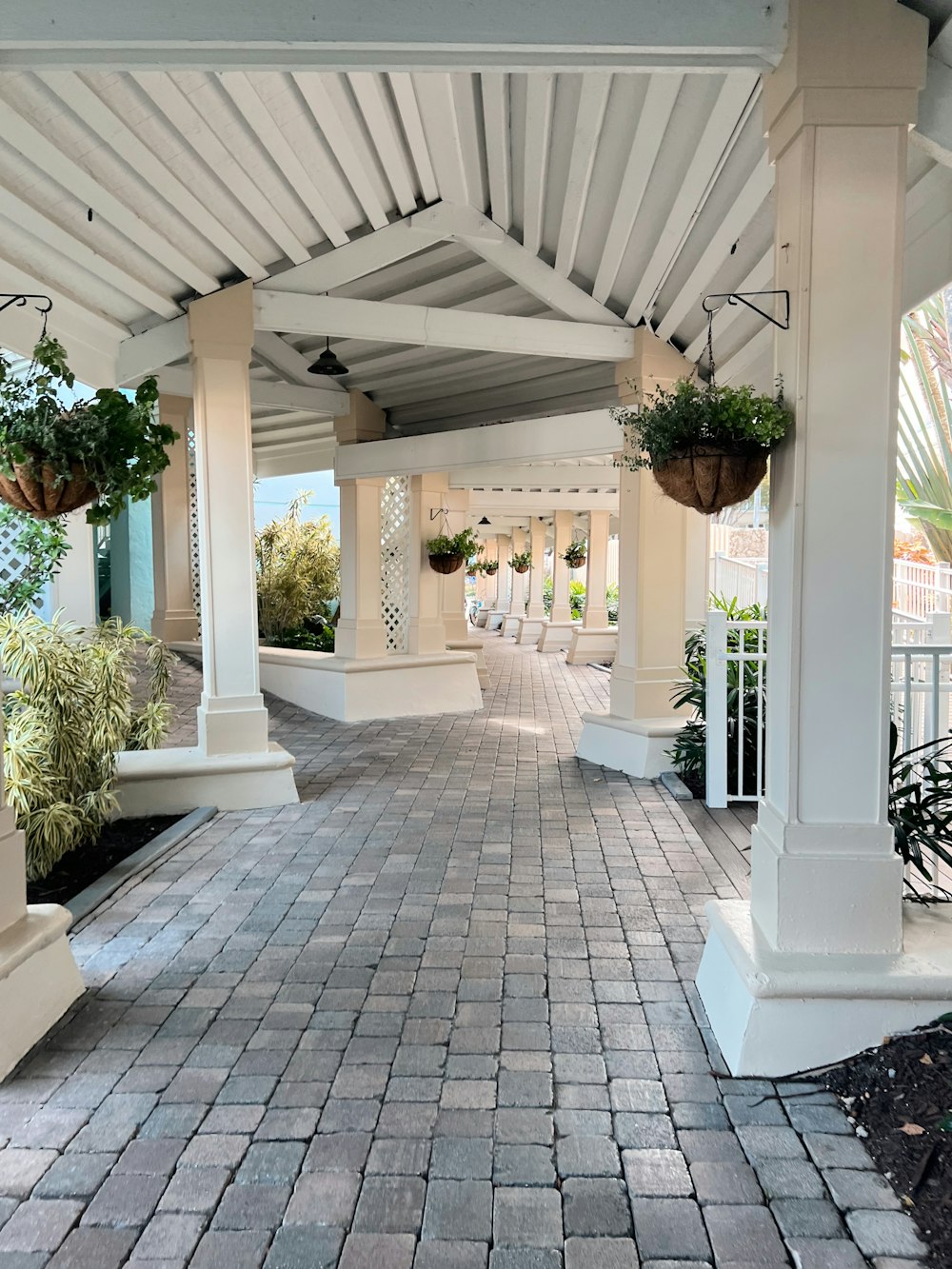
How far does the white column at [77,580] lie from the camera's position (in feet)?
25.8

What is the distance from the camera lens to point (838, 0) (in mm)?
2348

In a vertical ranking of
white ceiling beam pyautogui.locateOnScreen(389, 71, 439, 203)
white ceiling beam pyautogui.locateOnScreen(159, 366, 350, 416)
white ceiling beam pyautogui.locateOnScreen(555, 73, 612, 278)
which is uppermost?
white ceiling beam pyautogui.locateOnScreen(389, 71, 439, 203)

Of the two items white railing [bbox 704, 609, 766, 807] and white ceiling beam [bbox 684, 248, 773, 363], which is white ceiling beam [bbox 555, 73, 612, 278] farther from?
white railing [bbox 704, 609, 766, 807]

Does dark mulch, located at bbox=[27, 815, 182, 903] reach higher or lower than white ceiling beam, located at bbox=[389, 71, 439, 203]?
lower

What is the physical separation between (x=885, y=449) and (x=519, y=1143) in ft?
6.93

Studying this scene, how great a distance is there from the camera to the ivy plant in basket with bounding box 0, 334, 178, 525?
311 cm

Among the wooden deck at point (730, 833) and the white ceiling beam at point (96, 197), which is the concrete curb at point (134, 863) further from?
the white ceiling beam at point (96, 197)

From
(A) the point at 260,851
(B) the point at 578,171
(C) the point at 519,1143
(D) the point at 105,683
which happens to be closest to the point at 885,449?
(C) the point at 519,1143

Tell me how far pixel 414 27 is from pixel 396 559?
7840 millimetres

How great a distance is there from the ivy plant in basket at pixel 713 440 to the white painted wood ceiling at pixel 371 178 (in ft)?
4.34

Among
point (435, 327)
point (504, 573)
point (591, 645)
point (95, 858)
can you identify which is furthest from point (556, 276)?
point (504, 573)

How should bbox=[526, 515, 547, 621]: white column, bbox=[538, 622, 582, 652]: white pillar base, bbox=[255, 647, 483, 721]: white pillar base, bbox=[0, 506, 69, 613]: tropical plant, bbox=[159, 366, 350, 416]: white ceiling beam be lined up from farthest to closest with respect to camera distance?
1. bbox=[526, 515, 547, 621]: white column
2. bbox=[538, 622, 582, 652]: white pillar base
3. bbox=[255, 647, 483, 721]: white pillar base
4. bbox=[159, 366, 350, 416]: white ceiling beam
5. bbox=[0, 506, 69, 613]: tropical plant

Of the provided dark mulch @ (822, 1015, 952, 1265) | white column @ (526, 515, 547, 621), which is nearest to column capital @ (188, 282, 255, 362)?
dark mulch @ (822, 1015, 952, 1265)

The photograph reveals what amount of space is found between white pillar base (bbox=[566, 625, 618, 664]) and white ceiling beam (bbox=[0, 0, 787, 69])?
12.8 m
